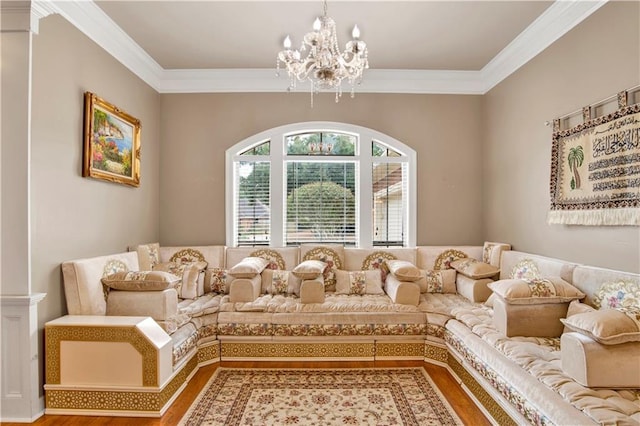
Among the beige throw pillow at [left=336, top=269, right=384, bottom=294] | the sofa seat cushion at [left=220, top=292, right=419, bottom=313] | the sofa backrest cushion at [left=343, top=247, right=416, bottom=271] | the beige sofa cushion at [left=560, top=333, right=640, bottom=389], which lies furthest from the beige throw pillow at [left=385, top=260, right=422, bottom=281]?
the beige sofa cushion at [left=560, top=333, right=640, bottom=389]

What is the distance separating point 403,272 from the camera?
3.50 metres

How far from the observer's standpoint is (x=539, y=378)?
6.26ft

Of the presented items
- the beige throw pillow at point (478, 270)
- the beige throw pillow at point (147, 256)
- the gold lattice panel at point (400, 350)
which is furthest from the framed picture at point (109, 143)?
the beige throw pillow at point (478, 270)

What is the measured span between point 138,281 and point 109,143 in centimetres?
141

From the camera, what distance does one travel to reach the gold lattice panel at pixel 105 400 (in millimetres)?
2396

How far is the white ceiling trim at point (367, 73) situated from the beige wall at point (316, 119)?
0.37 ft

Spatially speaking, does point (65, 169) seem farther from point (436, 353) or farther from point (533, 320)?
point (533, 320)

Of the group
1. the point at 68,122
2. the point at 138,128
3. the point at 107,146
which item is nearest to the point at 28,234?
the point at 68,122

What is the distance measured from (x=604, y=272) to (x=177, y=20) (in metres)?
4.01

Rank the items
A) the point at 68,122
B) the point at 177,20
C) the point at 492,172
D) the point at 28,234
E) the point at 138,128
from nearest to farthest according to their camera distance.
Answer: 1. the point at 28,234
2. the point at 68,122
3. the point at 177,20
4. the point at 138,128
5. the point at 492,172

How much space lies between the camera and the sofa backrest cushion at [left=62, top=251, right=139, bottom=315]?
266cm

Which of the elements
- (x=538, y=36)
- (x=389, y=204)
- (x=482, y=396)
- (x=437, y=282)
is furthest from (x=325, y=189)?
(x=482, y=396)

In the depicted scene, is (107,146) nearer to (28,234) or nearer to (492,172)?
(28,234)

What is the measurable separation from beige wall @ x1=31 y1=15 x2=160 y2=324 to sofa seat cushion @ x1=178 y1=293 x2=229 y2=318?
0.89 metres
